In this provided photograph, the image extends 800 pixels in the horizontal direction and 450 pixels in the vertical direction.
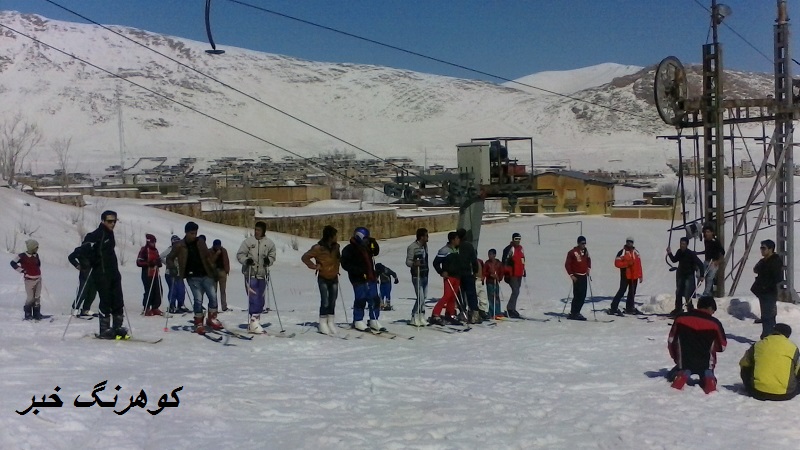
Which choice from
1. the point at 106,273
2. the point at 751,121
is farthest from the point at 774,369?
the point at 751,121

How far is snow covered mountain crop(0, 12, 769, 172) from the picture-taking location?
448 feet

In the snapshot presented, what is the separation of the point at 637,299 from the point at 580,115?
498 ft

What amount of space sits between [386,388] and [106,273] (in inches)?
166

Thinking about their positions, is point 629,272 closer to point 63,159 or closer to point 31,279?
point 31,279

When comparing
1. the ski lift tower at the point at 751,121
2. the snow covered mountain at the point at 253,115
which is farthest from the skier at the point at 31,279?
the snow covered mountain at the point at 253,115

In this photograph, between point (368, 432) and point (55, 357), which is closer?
point (368, 432)

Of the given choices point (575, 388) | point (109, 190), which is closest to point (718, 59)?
point (575, 388)

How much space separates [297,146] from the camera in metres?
150

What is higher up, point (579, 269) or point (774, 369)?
point (579, 269)

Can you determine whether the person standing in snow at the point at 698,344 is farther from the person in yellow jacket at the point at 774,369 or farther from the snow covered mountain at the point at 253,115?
the snow covered mountain at the point at 253,115

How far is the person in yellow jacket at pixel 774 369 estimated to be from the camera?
829 centimetres

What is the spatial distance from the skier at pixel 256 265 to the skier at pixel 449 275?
9.27 ft

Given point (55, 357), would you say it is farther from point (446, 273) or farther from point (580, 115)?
point (580, 115)

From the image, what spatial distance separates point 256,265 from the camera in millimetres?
11992
